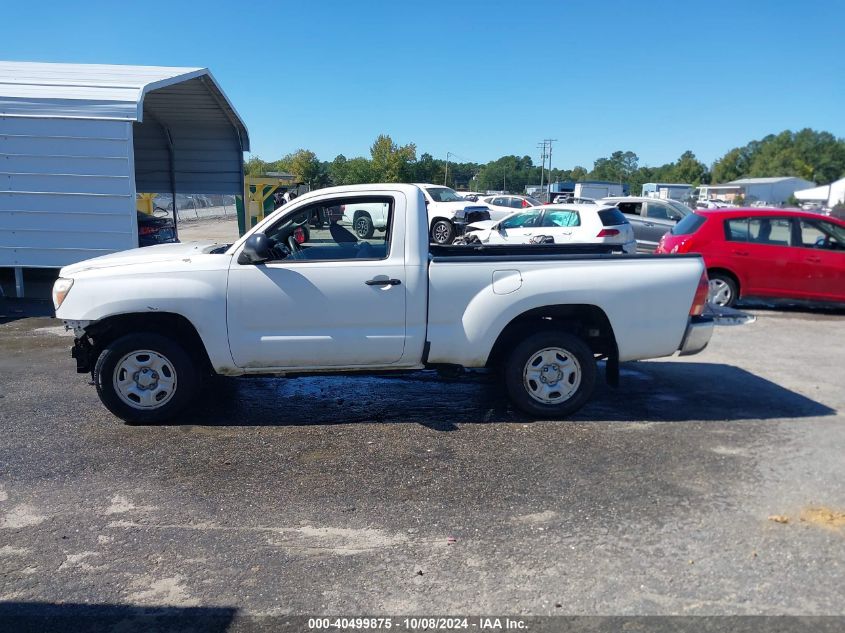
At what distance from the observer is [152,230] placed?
44.9ft

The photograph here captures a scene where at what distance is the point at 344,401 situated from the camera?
6441 mm

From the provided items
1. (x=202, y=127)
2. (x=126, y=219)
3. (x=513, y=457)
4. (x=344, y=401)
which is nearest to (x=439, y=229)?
(x=202, y=127)

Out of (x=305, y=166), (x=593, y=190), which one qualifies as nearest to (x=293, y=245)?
(x=305, y=166)

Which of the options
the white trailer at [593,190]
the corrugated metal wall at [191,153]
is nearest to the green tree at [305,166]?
the white trailer at [593,190]

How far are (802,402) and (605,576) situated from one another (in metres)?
3.95

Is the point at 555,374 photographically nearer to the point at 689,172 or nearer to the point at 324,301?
the point at 324,301

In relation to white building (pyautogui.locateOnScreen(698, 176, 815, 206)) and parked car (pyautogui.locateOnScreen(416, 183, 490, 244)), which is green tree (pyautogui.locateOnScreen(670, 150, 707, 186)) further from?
parked car (pyautogui.locateOnScreen(416, 183, 490, 244))

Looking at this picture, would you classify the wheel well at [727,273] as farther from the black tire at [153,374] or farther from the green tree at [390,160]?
the green tree at [390,160]

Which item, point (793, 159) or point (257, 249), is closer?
point (257, 249)

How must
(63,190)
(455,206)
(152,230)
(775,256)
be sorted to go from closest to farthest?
(775,256), (63,190), (152,230), (455,206)

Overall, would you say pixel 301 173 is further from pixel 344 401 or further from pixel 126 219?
pixel 344 401

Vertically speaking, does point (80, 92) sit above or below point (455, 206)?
above

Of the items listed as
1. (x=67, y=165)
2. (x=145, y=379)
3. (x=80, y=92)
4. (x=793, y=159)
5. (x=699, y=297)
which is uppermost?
(x=793, y=159)

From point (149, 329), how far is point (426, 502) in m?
2.85
